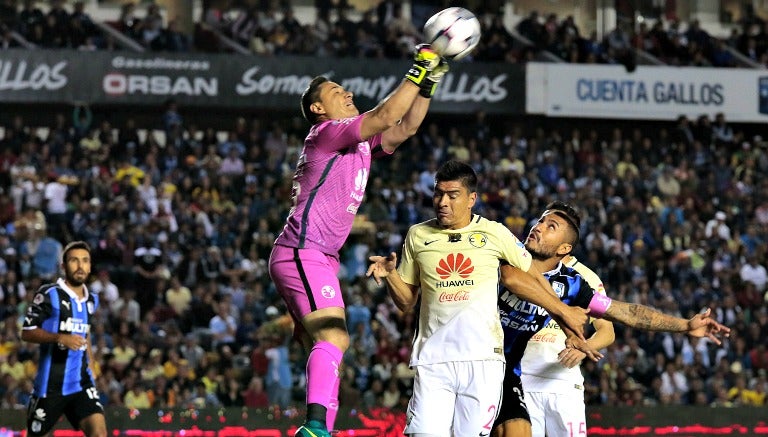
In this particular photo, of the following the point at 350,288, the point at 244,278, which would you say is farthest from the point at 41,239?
the point at 350,288

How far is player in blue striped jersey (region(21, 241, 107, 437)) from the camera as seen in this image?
1148cm

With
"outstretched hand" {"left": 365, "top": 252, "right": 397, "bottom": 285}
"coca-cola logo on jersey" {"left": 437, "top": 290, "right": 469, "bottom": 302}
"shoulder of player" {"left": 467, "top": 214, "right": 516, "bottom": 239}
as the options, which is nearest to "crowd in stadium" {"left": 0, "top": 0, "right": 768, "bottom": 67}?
"shoulder of player" {"left": 467, "top": 214, "right": 516, "bottom": 239}

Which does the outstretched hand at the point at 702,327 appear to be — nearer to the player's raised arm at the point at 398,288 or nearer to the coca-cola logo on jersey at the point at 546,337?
the coca-cola logo on jersey at the point at 546,337

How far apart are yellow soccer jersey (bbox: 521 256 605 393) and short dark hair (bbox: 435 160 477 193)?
1.63 meters

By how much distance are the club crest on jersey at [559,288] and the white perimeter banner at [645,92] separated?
18740 mm

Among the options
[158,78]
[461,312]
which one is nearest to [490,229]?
[461,312]

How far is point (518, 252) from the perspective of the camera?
8352 mm

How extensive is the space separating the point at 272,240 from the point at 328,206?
13.3m

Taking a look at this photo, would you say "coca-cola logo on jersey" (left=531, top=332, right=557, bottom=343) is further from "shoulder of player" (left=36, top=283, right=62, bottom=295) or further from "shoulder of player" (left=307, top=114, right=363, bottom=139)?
"shoulder of player" (left=36, top=283, right=62, bottom=295)

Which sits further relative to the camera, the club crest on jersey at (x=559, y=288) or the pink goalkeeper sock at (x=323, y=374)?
the club crest on jersey at (x=559, y=288)

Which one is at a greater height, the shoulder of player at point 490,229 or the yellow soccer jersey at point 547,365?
the shoulder of player at point 490,229

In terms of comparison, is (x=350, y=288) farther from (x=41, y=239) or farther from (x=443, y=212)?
(x=443, y=212)

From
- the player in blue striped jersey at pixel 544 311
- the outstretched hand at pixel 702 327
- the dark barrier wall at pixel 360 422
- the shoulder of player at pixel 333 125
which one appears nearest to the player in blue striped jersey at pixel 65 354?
the dark barrier wall at pixel 360 422

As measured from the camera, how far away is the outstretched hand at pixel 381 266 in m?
7.76
